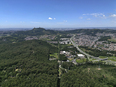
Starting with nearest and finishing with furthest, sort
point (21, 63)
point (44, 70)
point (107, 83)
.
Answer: point (107, 83)
point (44, 70)
point (21, 63)

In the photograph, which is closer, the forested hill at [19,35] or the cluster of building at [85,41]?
the cluster of building at [85,41]

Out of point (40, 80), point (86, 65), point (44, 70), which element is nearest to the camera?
point (40, 80)

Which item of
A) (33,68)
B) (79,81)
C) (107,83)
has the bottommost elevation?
(107,83)

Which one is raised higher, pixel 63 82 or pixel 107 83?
pixel 63 82

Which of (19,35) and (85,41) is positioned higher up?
(19,35)

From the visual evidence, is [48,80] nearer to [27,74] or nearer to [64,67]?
[27,74]

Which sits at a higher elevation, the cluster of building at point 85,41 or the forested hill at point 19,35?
the forested hill at point 19,35

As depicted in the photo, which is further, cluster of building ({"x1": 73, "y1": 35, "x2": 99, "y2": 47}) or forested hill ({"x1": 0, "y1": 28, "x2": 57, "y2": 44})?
forested hill ({"x1": 0, "y1": 28, "x2": 57, "y2": 44})

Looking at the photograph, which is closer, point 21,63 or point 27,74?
point 27,74

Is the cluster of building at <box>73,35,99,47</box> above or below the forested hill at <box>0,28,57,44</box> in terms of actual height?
below

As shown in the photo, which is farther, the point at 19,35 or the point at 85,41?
the point at 19,35

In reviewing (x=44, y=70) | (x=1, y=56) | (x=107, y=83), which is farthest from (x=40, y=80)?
(x=1, y=56)
